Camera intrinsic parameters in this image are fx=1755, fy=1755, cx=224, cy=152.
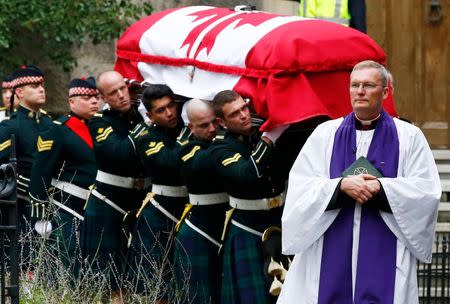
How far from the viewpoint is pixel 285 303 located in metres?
9.71

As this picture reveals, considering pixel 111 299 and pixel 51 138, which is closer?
pixel 111 299

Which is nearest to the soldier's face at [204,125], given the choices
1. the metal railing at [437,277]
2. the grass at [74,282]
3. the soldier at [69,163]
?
the grass at [74,282]

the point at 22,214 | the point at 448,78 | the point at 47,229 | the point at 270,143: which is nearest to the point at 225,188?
the point at 270,143

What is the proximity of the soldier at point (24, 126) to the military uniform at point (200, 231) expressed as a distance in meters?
2.03

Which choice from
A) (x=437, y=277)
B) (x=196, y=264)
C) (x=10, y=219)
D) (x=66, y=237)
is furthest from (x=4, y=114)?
(x=10, y=219)

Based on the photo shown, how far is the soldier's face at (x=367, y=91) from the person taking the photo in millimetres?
9477

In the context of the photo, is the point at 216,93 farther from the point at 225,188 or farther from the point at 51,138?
the point at 51,138

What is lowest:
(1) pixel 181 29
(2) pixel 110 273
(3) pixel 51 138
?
(2) pixel 110 273

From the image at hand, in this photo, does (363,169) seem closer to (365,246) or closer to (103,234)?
(365,246)

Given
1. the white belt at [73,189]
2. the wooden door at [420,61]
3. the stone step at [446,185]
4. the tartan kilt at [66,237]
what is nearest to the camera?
the tartan kilt at [66,237]

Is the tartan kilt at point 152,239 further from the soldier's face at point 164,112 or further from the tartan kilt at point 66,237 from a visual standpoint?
the soldier's face at point 164,112

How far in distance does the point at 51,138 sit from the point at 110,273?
1.09m

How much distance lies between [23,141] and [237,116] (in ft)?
9.30

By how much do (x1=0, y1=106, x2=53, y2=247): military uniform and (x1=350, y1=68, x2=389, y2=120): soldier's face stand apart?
392 centimetres
